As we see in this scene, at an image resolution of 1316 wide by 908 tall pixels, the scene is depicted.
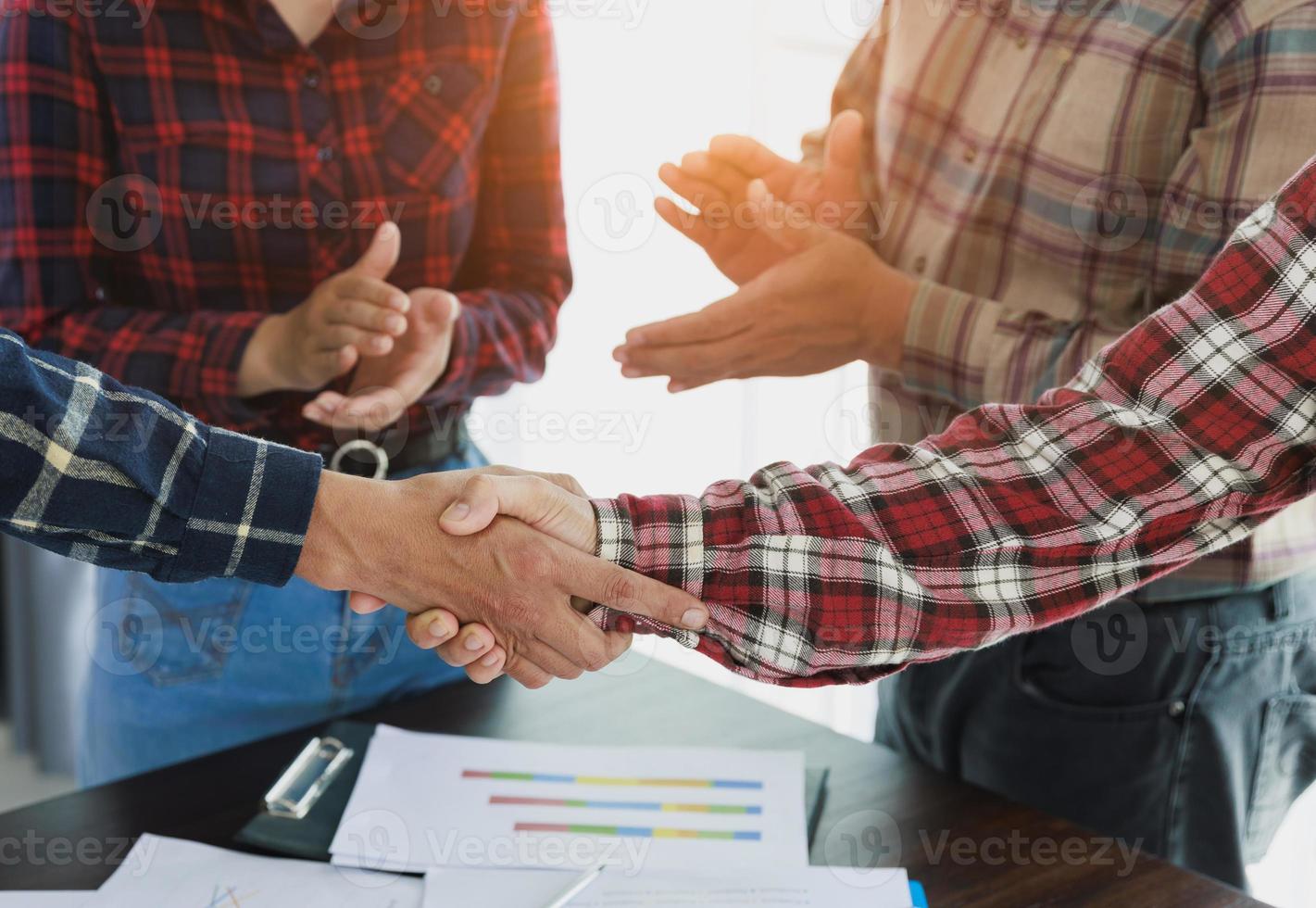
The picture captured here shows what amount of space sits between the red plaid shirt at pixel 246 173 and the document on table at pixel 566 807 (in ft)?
1.46

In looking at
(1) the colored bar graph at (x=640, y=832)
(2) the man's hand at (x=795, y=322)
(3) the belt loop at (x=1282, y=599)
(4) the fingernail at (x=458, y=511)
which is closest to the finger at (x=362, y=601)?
(4) the fingernail at (x=458, y=511)

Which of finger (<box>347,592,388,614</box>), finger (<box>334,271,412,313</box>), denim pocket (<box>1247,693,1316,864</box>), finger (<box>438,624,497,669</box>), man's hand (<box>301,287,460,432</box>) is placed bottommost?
denim pocket (<box>1247,693,1316,864</box>)

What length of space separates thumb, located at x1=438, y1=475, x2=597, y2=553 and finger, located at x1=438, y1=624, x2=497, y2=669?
→ 93mm

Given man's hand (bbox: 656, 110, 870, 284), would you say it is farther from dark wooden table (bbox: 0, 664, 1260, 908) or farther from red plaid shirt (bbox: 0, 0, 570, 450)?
dark wooden table (bbox: 0, 664, 1260, 908)

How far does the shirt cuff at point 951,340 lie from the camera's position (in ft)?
3.71

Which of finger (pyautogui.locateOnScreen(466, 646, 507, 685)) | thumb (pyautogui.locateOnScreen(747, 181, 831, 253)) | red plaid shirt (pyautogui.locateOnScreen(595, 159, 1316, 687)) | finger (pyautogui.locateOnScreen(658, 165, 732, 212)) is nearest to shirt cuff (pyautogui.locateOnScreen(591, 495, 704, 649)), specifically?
red plaid shirt (pyautogui.locateOnScreen(595, 159, 1316, 687))

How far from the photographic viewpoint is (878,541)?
92cm

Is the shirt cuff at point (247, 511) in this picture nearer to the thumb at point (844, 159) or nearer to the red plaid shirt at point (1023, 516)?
the red plaid shirt at point (1023, 516)

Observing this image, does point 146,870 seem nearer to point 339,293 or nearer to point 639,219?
point 339,293

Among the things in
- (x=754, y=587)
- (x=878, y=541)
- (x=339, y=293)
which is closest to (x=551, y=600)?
(x=754, y=587)

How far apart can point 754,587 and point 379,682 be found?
1.64 feet

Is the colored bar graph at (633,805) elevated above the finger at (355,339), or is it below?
below

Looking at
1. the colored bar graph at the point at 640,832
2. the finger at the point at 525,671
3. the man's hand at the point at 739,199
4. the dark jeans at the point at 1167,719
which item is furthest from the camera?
the man's hand at the point at 739,199

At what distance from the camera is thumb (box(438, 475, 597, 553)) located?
0.90 m
